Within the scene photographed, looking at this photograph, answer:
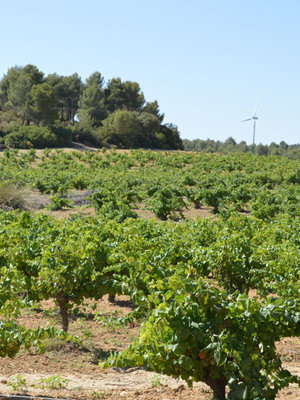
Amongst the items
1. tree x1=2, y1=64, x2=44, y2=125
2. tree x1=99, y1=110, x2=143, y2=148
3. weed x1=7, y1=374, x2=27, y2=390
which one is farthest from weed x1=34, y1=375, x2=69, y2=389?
tree x1=2, y1=64, x2=44, y2=125

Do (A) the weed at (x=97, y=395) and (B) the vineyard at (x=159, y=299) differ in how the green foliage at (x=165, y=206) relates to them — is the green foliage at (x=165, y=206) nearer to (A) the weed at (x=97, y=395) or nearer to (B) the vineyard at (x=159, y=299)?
(B) the vineyard at (x=159, y=299)

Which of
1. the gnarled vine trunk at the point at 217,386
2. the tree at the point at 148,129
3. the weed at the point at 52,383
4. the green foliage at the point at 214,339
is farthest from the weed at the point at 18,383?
the tree at the point at 148,129

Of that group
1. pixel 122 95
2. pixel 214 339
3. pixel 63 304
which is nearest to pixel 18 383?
pixel 214 339

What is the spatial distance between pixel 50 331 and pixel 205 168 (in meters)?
36.7

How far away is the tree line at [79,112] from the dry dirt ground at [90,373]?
141ft

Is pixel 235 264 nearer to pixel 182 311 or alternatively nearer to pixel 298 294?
pixel 298 294

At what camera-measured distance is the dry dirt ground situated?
5738 millimetres

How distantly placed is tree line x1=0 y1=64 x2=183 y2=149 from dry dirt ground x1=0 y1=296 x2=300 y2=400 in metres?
43.1

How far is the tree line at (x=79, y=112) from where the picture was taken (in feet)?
181

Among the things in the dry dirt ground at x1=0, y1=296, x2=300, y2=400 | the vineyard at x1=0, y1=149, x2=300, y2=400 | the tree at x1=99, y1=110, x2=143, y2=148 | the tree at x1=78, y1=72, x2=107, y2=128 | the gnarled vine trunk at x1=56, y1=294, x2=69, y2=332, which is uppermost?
the tree at x1=78, y1=72, x2=107, y2=128

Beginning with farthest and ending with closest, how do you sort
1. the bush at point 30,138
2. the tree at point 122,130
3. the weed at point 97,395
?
the tree at point 122,130 → the bush at point 30,138 → the weed at point 97,395

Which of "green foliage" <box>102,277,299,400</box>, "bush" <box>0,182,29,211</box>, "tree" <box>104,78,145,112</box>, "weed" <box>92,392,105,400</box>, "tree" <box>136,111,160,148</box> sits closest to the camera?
"green foliage" <box>102,277,299,400</box>

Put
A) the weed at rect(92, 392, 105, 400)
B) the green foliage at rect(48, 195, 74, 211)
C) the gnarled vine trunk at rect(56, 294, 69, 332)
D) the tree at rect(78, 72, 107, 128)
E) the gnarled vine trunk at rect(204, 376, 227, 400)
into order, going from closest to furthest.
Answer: the gnarled vine trunk at rect(204, 376, 227, 400)
the weed at rect(92, 392, 105, 400)
the gnarled vine trunk at rect(56, 294, 69, 332)
the green foliage at rect(48, 195, 74, 211)
the tree at rect(78, 72, 107, 128)

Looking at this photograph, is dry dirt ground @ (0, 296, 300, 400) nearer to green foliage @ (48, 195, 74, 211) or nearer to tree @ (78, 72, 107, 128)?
green foliage @ (48, 195, 74, 211)
